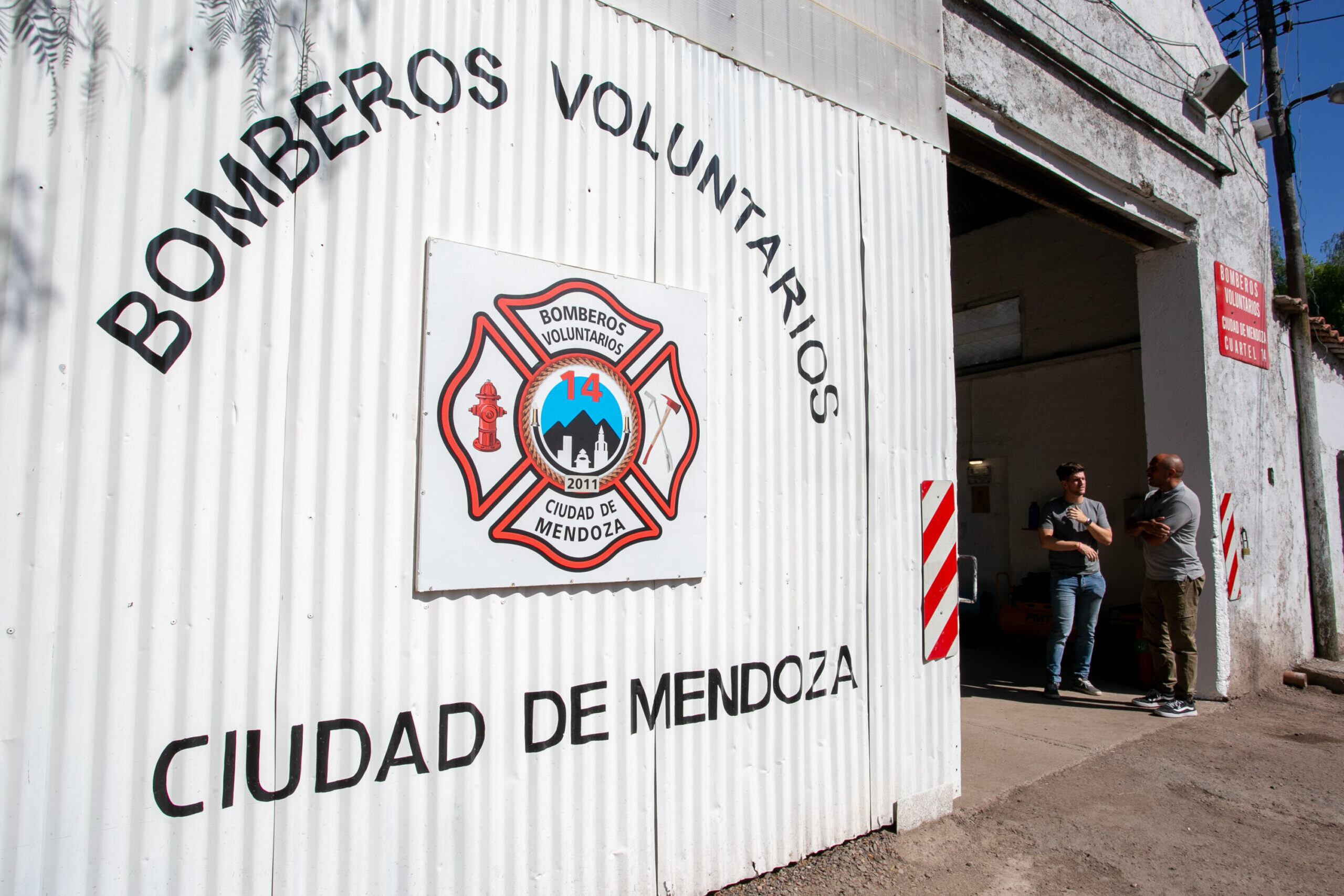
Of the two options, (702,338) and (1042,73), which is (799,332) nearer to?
(702,338)

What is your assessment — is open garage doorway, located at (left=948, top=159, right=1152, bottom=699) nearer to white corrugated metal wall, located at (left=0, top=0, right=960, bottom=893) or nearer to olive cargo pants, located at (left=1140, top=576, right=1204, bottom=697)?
olive cargo pants, located at (left=1140, top=576, right=1204, bottom=697)

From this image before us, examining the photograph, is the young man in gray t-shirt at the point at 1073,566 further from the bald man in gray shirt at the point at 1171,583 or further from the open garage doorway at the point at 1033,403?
the open garage doorway at the point at 1033,403

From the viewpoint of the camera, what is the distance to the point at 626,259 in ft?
11.0

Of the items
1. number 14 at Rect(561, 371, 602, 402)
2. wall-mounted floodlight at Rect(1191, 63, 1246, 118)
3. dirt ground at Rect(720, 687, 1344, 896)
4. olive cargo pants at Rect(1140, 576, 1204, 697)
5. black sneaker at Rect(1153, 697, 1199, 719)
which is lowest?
dirt ground at Rect(720, 687, 1344, 896)

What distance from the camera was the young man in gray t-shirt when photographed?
652 centimetres

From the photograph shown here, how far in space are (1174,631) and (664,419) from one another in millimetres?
5236

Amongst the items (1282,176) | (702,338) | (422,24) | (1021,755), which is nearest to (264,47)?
(422,24)

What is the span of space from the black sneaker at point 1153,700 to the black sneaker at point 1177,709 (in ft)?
0.07

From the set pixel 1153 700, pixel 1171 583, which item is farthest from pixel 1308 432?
pixel 1153 700

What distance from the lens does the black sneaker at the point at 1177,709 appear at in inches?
244

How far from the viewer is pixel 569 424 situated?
10.1 feet

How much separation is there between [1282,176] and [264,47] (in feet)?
34.6

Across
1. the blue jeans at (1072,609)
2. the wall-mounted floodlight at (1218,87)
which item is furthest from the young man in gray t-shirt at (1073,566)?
the wall-mounted floodlight at (1218,87)

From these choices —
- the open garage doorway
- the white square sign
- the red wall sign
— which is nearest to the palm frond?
the white square sign
